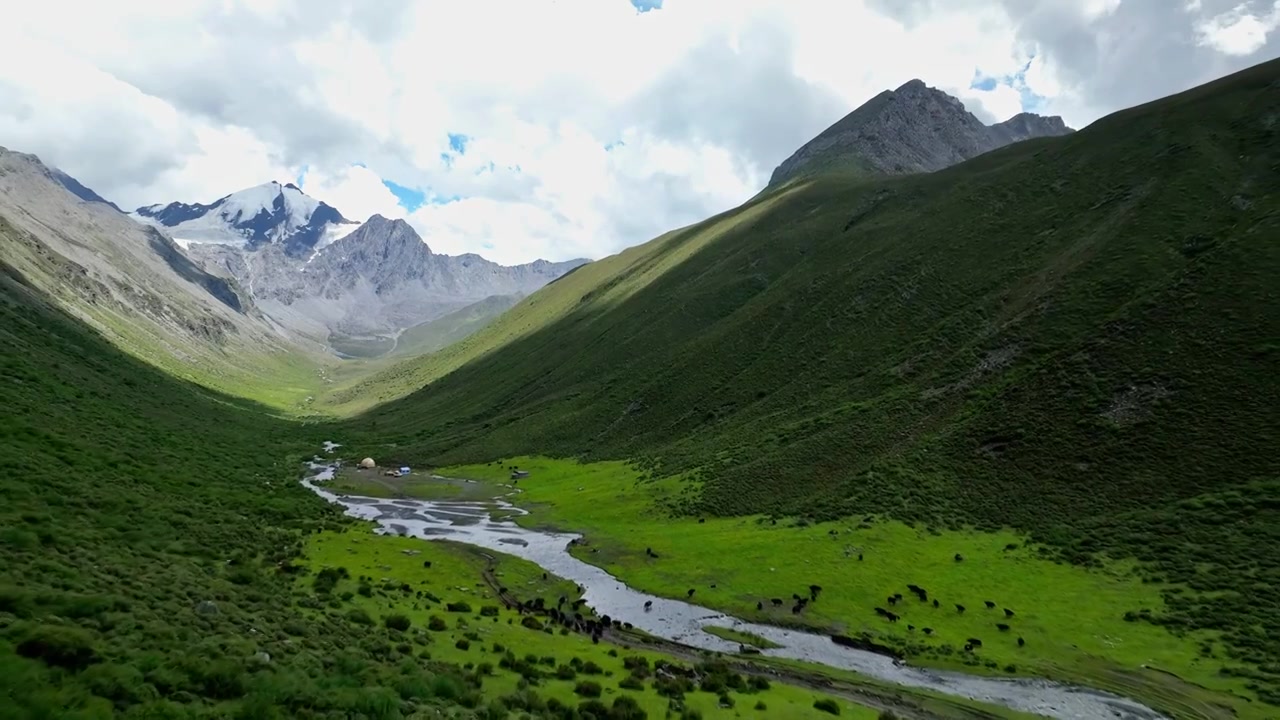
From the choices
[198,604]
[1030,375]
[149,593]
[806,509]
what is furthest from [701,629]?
[1030,375]

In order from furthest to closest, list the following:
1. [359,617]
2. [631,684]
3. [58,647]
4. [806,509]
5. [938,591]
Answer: [806,509] → [938,591] → [359,617] → [631,684] → [58,647]

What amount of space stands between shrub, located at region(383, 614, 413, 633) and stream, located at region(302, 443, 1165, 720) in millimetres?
18979

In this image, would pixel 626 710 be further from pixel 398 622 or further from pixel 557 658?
pixel 398 622

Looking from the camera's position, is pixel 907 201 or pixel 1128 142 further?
pixel 907 201

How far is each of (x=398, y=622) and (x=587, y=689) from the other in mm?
14021

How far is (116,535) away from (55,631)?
2600 cm

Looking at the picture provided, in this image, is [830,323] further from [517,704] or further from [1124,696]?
[517,704]

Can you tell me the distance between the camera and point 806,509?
79812 mm

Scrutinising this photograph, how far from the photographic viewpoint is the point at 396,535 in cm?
7938

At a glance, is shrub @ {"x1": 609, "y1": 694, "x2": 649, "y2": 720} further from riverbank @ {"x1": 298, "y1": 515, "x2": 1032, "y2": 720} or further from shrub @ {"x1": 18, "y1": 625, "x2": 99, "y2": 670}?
shrub @ {"x1": 18, "y1": 625, "x2": 99, "y2": 670}

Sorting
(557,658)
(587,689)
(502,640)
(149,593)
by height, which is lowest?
(502,640)

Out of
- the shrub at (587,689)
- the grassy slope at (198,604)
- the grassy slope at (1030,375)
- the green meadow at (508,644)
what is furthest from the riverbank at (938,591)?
the shrub at (587,689)

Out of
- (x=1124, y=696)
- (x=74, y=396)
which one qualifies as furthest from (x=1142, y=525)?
(x=74, y=396)

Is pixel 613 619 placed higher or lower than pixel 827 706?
lower
